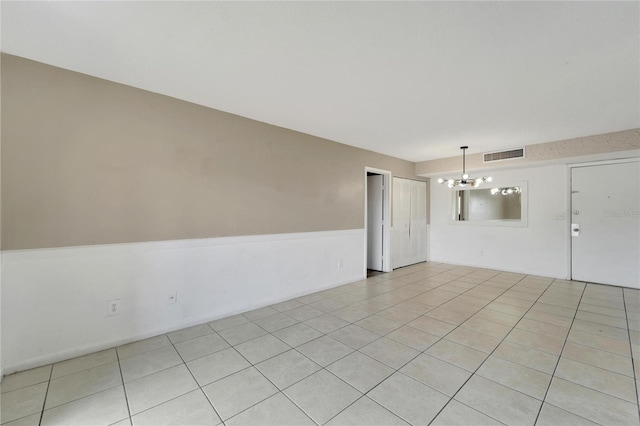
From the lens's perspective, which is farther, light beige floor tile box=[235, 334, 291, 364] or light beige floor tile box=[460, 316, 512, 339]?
light beige floor tile box=[460, 316, 512, 339]

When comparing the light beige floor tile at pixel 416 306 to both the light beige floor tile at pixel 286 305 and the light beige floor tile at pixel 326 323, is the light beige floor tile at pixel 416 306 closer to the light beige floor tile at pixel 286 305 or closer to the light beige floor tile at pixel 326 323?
the light beige floor tile at pixel 326 323

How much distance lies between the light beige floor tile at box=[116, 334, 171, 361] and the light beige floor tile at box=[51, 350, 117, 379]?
58 mm

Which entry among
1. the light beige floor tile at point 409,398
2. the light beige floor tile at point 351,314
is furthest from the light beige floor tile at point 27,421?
the light beige floor tile at point 351,314

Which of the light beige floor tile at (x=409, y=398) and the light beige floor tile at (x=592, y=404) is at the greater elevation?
the light beige floor tile at (x=592, y=404)

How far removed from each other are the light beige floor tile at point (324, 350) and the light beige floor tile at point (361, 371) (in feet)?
0.22

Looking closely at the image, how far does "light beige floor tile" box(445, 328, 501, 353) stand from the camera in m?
2.43

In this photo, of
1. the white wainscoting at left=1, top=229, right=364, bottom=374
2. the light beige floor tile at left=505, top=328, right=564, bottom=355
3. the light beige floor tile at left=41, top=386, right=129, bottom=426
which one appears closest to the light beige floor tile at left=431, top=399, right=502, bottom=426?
the light beige floor tile at left=505, top=328, right=564, bottom=355

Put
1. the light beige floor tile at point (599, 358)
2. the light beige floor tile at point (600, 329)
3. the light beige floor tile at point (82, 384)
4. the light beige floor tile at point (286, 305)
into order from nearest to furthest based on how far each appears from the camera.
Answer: the light beige floor tile at point (82, 384) → the light beige floor tile at point (599, 358) → the light beige floor tile at point (600, 329) → the light beige floor tile at point (286, 305)

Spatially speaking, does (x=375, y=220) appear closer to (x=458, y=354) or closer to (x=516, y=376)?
(x=458, y=354)

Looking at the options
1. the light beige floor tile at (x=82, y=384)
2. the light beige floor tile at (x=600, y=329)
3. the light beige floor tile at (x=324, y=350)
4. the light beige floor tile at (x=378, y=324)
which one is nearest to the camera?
the light beige floor tile at (x=82, y=384)

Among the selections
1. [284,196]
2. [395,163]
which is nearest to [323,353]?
[284,196]

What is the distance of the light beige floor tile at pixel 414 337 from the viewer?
8.08 feet

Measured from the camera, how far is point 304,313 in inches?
128

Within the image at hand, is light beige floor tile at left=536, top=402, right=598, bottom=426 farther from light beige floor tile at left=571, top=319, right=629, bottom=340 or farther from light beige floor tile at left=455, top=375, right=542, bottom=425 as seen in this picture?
light beige floor tile at left=571, top=319, right=629, bottom=340
